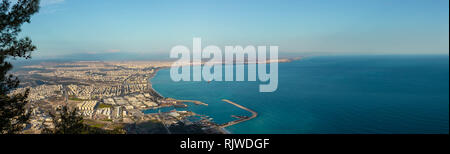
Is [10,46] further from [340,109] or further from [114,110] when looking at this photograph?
[340,109]

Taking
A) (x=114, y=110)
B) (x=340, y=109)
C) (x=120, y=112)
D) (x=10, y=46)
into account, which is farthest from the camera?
(x=340, y=109)

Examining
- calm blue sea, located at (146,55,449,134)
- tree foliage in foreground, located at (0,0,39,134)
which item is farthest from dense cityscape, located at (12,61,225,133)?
tree foliage in foreground, located at (0,0,39,134)

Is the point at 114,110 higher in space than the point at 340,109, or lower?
higher

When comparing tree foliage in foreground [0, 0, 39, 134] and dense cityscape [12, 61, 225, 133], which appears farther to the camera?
dense cityscape [12, 61, 225, 133]

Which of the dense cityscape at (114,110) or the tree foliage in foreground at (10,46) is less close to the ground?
the tree foliage in foreground at (10,46)

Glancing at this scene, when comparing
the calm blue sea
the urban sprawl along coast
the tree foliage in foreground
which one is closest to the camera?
the tree foliage in foreground

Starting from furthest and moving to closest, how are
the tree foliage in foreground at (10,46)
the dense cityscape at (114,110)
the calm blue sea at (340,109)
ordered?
the calm blue sea at (340,109) → the dense cityscape at (114,110) → the tree foliage in foreground at (10,46)

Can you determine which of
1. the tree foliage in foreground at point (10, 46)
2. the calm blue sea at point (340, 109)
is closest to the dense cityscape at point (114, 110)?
the calm blue sea at point (340, 109)

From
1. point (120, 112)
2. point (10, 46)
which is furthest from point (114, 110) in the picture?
point (10, 46)

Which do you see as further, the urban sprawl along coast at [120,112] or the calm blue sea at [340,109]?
the calm blue sea at [340,109]

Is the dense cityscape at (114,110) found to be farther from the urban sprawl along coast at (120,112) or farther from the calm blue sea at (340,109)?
the calm blue sea at (340,109)

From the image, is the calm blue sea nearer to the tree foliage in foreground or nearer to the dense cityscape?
the dense cityscape
